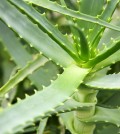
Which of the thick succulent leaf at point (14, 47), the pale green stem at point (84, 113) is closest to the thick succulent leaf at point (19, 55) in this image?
the thick succulent leaf at point (14, 47)

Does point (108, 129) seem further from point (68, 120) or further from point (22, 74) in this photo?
point (22, 74)

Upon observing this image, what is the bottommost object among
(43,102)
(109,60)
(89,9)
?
(43,102)

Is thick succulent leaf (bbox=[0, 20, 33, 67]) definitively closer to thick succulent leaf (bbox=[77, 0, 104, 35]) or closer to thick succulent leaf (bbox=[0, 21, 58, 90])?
thick succulent leaf (bbox=[0, 21, 58, 90])

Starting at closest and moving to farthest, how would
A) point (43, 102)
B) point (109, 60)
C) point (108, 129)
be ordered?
point (43, 102)
point (109, 60)
point (108, 129)

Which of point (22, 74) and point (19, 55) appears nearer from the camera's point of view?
point (22, 74)

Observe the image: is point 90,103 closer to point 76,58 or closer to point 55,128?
point 76,58

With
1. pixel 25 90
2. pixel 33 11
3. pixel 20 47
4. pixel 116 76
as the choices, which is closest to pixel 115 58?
pixel 116 76

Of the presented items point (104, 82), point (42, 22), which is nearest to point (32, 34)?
point (42, 22)
